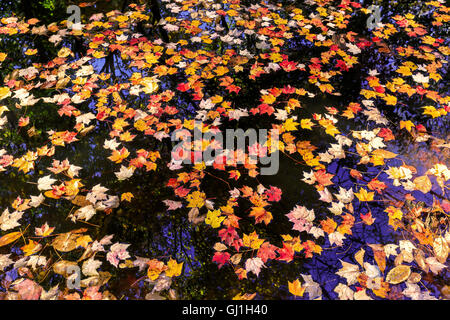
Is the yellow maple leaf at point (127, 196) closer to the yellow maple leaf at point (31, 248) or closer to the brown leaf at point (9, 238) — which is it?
the yellow maple leaf at point (31, 248)

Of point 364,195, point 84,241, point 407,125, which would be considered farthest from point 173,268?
point 407,125

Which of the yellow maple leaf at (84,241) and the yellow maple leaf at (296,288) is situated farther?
the yellow maple leaf at (84,241)

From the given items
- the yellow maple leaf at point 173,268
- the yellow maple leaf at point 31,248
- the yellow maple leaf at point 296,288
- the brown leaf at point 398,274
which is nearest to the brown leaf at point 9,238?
the yellow maple leaf at point 31,248

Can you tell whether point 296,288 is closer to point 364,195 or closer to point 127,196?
point 364,195

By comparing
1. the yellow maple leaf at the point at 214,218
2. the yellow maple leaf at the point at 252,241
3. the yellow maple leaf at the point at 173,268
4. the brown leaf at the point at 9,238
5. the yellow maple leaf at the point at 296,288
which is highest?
the yellow maple leaf at the point at 214,218

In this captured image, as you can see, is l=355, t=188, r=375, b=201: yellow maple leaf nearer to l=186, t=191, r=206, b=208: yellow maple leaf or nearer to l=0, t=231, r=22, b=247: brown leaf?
l=186, t=191, r=206, b=208: yellow maple leaf

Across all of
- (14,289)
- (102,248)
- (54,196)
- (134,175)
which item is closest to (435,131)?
(134,175)

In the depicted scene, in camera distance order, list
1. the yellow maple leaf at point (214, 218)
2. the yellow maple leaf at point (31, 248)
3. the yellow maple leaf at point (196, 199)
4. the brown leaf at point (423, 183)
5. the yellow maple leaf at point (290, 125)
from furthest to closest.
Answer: the yellow maple leaf at point (290, 125) → the brown leaf at point (423, 183) → the yellow maple leaf at point (196, 199) → the yellow maple leaf at point (214, 218) → the yellow maple leaf at point (31, 248)

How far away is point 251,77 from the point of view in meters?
4.16
